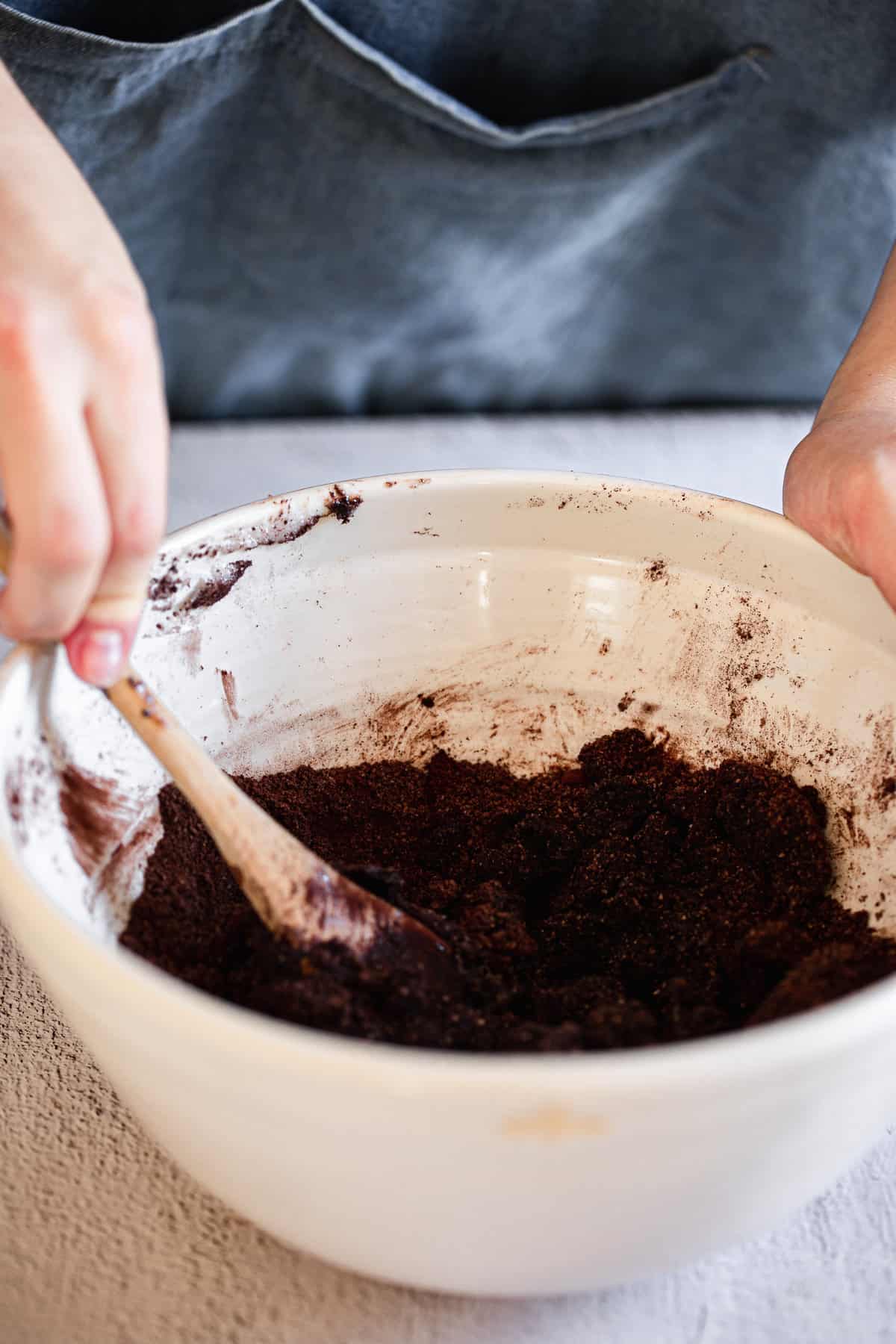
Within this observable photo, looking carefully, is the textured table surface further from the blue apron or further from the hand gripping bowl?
the blue apron

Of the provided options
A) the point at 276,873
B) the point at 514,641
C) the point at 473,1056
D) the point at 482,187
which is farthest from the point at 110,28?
the point at 473,1056

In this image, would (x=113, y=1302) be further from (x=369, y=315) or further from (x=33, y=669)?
(x=369, y=315)

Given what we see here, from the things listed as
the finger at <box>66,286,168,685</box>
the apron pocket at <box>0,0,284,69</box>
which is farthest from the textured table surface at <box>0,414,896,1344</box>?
the apron pocket at <box>0,0,284,69</box>

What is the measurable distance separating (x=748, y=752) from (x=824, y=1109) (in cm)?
33

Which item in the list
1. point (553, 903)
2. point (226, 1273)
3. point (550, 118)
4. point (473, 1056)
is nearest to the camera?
point (473, 1056)

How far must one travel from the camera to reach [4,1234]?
508 millimetres

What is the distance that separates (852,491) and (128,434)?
393mm

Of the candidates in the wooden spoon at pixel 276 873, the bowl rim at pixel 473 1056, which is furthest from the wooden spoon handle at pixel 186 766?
the bowl rim at pixel 473 1056

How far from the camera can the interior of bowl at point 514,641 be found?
0.65 meters

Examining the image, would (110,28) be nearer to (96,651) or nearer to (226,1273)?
(96,651)

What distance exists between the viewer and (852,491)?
2.11 feet

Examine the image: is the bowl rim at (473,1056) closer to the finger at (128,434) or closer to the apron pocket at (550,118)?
the finger at (128,434)

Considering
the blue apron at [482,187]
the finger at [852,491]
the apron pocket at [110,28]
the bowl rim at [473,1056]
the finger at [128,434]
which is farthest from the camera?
the blue apron at [482,187]

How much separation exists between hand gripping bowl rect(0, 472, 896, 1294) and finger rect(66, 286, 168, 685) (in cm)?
10
